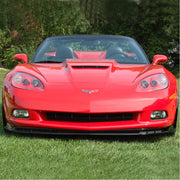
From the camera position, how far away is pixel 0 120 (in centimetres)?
488

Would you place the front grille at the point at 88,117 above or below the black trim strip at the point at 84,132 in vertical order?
above

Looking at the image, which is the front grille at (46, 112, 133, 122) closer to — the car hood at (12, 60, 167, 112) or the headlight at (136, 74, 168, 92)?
the car hood at (12, 60, 167, 112)

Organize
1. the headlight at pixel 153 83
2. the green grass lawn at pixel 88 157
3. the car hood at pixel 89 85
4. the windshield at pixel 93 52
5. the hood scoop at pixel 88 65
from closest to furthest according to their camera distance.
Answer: the green grass lawn at pixel 88 157 → the car hood at pixel 89 85 → the headlight at pixel 153 83 → the hood scoop at pixel 88 65 → the windshield at pixel 93 52

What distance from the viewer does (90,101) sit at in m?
3.66

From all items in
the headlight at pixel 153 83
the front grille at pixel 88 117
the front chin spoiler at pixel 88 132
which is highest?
the headlight at pixel 153 83

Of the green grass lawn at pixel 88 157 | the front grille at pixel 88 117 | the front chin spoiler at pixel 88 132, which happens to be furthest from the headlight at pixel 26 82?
the green grass lawn at pixel 88 157

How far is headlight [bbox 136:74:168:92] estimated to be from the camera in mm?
3844

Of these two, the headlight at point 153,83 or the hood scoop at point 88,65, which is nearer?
the headlight at point 153,83

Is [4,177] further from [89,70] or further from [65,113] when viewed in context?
[89,70]

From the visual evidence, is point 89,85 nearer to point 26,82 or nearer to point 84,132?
point 84,132

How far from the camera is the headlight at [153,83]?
3.84m

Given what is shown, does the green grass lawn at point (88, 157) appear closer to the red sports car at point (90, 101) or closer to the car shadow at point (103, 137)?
the car shadow at point (103, 137)

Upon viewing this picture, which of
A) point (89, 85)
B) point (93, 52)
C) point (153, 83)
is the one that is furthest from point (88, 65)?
point (93, 52)

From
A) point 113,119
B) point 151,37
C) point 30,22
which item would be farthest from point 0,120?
point 151,37
